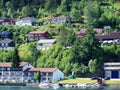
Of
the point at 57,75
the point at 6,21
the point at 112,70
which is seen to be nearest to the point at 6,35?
the point at 6,21

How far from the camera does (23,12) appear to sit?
10731 cm

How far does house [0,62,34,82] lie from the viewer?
244 ft

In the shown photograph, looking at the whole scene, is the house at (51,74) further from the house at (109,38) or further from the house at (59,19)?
the house at (59,19)

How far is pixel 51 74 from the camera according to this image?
237 ft

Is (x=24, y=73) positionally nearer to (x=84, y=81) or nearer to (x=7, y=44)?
(x=84, y=81)

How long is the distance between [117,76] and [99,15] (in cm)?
2568

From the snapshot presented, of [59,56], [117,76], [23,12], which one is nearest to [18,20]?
[23,12]

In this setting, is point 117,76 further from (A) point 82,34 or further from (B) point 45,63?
(A) point 82,34

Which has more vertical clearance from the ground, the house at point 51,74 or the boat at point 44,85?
the house at point 51,74

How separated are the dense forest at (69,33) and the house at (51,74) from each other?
6.47ft

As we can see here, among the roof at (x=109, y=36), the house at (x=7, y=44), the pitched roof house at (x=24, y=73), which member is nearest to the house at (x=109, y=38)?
the roof at (x=109, y=36)

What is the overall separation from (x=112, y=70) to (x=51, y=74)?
323 inches

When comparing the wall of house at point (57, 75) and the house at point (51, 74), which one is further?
the house at point (51, 74)

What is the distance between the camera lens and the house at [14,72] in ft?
244
